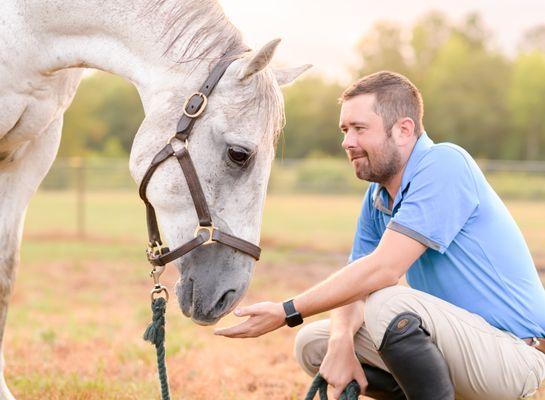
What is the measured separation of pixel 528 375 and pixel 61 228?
13.8 meters

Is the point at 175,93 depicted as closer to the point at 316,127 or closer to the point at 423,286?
the point at 423,286

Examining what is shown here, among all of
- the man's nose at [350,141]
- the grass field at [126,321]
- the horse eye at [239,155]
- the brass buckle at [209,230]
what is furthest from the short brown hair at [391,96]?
the grass field at [126,321]

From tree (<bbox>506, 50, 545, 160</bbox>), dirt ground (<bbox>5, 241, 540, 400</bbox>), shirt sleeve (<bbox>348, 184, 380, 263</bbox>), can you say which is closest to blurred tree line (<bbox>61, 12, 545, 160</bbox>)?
tree (<bbox>506, 50, 545, 160</bbox>)

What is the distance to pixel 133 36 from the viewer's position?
107 inches

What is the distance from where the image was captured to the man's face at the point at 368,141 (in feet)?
8.71

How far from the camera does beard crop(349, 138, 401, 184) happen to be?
268cm

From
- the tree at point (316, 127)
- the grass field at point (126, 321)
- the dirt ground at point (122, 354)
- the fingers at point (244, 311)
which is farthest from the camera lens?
the tree at point (316, 127)

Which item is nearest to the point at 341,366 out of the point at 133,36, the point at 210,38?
the point at 210,38

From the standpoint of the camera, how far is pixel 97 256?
11.1m

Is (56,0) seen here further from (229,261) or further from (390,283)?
(390,283)

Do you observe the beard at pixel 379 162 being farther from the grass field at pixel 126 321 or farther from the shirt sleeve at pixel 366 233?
the grass field at pixel 126 321

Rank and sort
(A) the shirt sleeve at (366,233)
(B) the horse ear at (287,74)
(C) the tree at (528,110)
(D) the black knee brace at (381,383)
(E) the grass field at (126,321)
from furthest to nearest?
(C) the tree at (528,110) < (E) the grass field at (126,321) < (A) the shirt sleeve at (366,233) < (D) the black knee brace at (381,383) < (B) the horse ear at (287,74)

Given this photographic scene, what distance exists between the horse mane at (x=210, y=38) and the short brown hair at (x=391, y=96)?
1.09 feet

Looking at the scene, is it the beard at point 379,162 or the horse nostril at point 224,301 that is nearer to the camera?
the horse nostril at point 224,301
